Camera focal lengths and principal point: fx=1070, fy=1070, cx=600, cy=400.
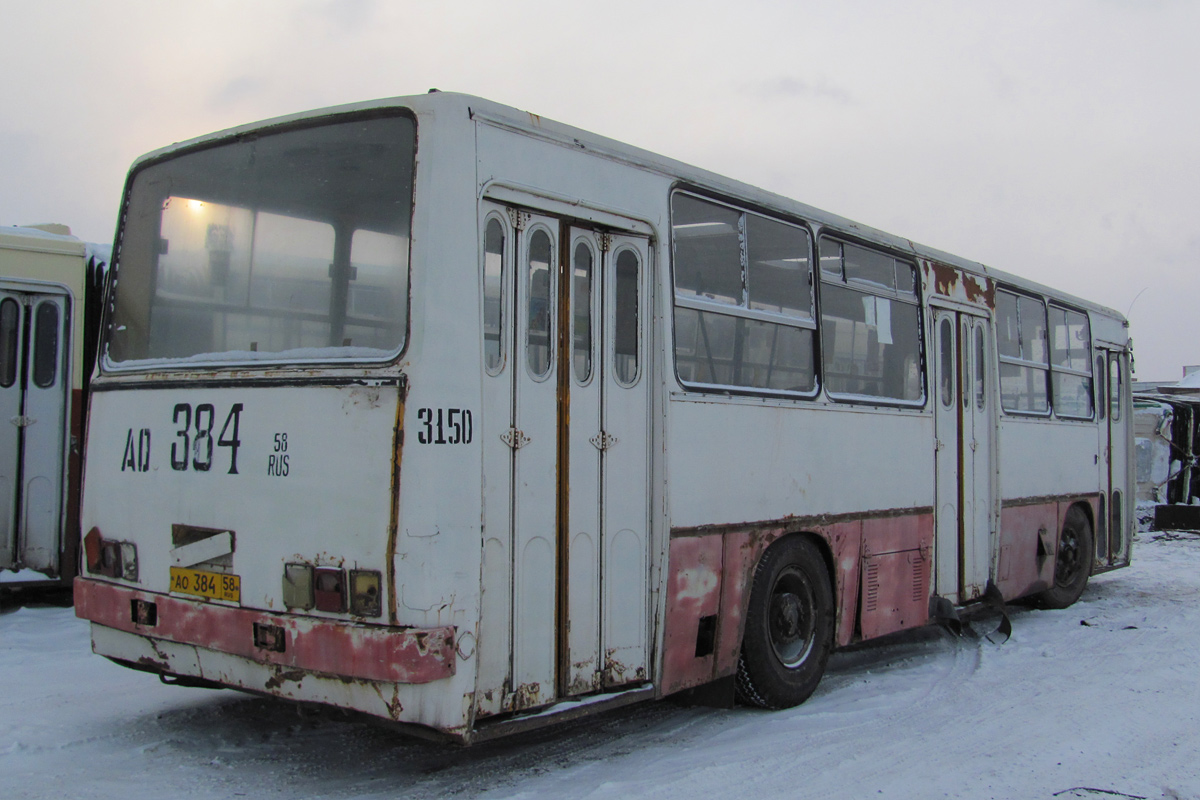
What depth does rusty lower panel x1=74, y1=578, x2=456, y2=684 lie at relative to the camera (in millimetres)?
4160

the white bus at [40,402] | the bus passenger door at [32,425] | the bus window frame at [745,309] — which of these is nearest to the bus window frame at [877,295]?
the bus window frame at [745,309]

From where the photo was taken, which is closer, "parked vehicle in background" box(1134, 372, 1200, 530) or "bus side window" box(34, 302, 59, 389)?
"bus side window" box(34, 302, 59, 389)

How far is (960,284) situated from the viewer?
8820 mm

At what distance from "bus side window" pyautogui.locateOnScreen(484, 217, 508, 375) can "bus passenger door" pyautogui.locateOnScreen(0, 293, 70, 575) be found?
19.4ft

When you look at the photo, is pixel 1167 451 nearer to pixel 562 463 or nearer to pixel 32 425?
pixel 562 463

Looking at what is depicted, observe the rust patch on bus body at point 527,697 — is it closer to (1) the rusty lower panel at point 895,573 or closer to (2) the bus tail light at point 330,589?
(2) the bus tail light at point 330,589

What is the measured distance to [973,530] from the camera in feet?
28.7

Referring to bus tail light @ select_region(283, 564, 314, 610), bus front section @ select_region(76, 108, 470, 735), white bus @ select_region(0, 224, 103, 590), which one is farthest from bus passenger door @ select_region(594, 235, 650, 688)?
white bus @ select_region(0, 224, 103, 590)

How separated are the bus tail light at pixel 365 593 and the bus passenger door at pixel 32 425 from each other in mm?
5896

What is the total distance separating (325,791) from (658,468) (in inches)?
85.8

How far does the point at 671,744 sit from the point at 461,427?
2354 mm

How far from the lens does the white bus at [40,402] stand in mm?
8875

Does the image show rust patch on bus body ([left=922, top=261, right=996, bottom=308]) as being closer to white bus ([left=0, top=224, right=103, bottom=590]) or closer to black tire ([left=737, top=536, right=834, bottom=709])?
black tire ([left=737, top=536, right=834, bottom=709])

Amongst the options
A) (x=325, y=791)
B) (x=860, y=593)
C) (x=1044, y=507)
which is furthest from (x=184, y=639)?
(x=1044, y=507)
